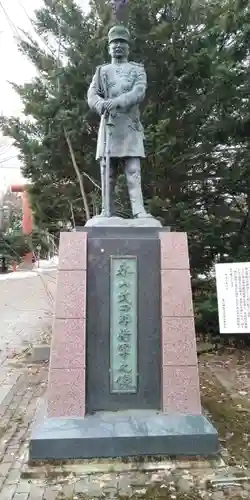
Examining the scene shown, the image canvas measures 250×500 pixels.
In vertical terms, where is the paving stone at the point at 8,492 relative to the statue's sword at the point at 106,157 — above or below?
below

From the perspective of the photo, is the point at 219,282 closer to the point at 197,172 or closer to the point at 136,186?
the point at 136,186

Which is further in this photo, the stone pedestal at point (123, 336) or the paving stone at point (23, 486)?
the stone pedestal at point (123, 336)

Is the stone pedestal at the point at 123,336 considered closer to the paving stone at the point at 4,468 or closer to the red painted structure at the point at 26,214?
the paving stone at the point at 4,468

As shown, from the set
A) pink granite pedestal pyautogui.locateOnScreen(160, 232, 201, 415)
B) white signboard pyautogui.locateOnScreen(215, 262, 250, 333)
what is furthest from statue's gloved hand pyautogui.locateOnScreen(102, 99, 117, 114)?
white signboard pyautogui.locateOnScreen(215, 262, 250, 333)

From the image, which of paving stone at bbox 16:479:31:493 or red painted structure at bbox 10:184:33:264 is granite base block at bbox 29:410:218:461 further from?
red painted structure at bbox 10:184:33:264

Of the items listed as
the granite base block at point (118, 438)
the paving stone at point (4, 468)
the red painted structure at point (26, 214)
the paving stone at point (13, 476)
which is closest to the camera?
the paving stone at point (13, 476)

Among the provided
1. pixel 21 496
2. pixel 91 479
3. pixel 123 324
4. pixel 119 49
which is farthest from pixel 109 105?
pixel 21 496

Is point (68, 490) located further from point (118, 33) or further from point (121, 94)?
point (118, 33)

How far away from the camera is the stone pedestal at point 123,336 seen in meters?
3.42

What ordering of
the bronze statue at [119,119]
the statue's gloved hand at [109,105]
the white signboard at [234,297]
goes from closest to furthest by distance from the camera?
the white signboard at [234,297] < the statue's gloved hand at [109,105] < the bronze statue at [119,119]

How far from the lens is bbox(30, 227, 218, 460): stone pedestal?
3.42 meters

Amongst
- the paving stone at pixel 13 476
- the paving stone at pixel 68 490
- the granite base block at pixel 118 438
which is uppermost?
the granite base block at pixel 118 438

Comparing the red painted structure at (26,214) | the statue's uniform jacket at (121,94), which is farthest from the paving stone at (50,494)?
the red painted structure at (26,214)

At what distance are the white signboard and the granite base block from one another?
2.57 feet
